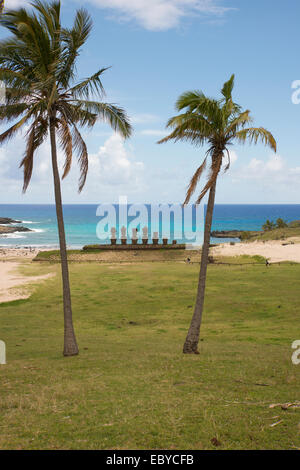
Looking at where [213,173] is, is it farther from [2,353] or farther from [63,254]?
[2,353]

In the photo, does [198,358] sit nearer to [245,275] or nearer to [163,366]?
[163,366]

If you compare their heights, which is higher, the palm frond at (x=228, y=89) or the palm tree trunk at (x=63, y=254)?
the palm frond at (x=228, y=89)

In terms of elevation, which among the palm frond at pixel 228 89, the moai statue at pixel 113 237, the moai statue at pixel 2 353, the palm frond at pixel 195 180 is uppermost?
the palm frond at pixel 228 89

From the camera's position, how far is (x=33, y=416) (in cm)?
941

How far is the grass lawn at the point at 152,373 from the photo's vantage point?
8.36 meters

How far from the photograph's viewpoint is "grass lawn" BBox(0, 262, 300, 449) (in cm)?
836

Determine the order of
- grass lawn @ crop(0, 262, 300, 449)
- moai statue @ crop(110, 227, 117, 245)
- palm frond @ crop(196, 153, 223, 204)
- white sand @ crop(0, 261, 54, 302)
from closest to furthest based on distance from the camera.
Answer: grass lawn @ crop(0, 262, 300, 449) → palm frond @ crop(196, 153, 223, 204) → white sand @ crop(0, 261, 54, 302) → moai statue @ crop(110, 227, 117, 245)

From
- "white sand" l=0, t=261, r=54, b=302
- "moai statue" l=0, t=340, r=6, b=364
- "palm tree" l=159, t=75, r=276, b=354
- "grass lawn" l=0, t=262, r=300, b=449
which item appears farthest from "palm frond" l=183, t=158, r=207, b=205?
"white sand" l=0, t=261, r=54, b=302

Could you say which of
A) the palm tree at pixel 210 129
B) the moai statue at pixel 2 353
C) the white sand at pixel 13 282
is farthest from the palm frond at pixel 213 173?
the white sand at pixel 13 282

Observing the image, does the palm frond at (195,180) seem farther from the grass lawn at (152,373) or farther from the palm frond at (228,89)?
the grass lawn at (152,373)

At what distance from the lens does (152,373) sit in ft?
42.5

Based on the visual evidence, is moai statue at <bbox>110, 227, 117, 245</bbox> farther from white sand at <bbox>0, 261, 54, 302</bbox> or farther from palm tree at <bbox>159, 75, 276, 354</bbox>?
palm tree at <bbox>159, 75, 276, 354</bbox>

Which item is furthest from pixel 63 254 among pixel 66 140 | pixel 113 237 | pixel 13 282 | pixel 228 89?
pixel 113 237
